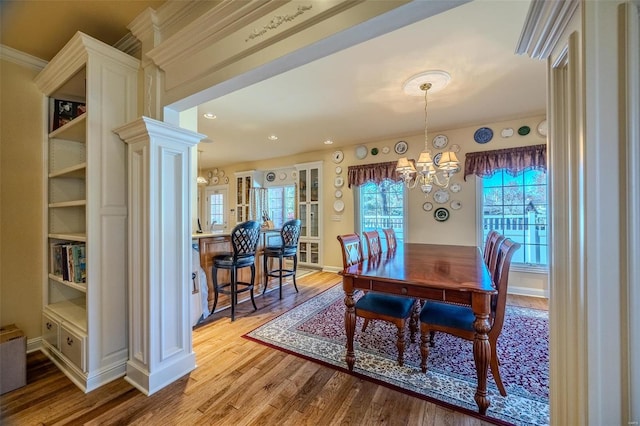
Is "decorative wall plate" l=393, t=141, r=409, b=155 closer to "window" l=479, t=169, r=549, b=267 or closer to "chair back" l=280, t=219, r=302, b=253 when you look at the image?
"window" l=479, t=169, r=549, b=267

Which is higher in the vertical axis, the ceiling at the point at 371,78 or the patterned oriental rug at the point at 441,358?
the ceiling at the point at 371,78

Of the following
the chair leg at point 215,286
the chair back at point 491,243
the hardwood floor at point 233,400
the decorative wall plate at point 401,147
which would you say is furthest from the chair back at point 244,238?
the decorative wall plate at point 401,147

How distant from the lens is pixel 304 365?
1.98m

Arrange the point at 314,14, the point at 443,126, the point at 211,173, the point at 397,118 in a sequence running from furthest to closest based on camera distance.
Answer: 1. the point at 211,173
2. the point at 443,126
3. the point at 397,118
4. the point at 314,14

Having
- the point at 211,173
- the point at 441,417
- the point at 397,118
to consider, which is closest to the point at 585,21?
the point at 441,417

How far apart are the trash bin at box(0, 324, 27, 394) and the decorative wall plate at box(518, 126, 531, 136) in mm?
5625

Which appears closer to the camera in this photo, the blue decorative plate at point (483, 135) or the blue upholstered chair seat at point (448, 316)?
the blue upholstered chair seat at point (448, 316)

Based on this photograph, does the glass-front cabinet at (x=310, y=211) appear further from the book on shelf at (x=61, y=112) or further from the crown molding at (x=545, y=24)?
the crown molding at (x=545, y=24)

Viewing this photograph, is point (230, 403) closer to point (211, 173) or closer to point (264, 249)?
point (264, 249)

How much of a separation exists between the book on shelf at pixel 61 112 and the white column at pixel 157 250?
2.89 ft

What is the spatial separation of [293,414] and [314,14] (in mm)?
2139

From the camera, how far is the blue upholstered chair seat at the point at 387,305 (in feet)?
6.15

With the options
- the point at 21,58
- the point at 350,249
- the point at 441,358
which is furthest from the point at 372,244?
the point at 21,58

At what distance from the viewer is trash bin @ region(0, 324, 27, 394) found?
1.63 meters
